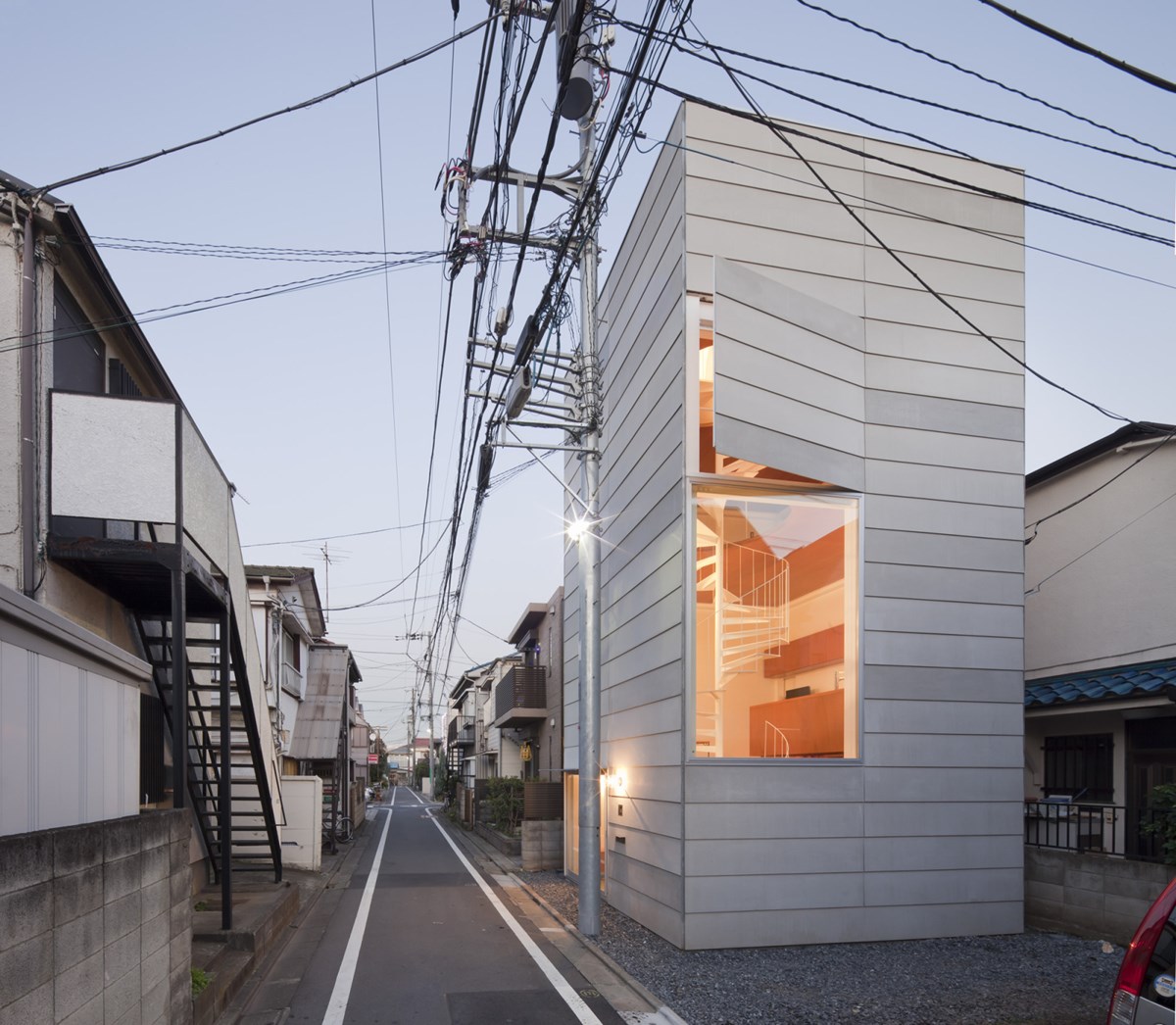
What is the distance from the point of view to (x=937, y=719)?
37.6 feet

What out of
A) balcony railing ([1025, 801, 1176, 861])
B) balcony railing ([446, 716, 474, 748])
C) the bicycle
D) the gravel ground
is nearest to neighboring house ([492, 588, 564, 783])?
the bicycle

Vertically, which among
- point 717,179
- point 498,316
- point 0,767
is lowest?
point 0,767

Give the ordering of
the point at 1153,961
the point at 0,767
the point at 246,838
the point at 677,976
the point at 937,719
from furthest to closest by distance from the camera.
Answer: the point at 246,838 → the point at 937,719 → the point at 677,976 → the point at 1153,961 → the point at 0,767

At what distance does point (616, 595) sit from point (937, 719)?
5051 mm

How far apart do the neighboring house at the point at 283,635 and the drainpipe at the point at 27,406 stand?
11.1m

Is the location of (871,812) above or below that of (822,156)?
below

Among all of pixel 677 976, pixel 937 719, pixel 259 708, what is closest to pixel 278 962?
pixel 259 708

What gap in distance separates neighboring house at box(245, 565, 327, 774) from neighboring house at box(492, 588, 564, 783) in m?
6.13

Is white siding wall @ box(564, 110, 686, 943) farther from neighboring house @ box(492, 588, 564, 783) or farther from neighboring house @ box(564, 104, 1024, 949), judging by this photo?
neighboring house @ box(492, 588, 564, 783)

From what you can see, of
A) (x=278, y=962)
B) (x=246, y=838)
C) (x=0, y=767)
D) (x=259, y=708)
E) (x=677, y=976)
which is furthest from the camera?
(x=246, y=838)

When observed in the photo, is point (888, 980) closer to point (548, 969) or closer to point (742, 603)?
point (548, 969)

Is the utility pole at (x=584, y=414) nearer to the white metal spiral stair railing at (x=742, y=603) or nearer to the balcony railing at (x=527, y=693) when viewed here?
the white metal spiral stair railing at (x=742, y=603)

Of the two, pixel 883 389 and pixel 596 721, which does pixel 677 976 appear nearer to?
pixel 596 721

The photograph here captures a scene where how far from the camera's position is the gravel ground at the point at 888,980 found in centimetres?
807
